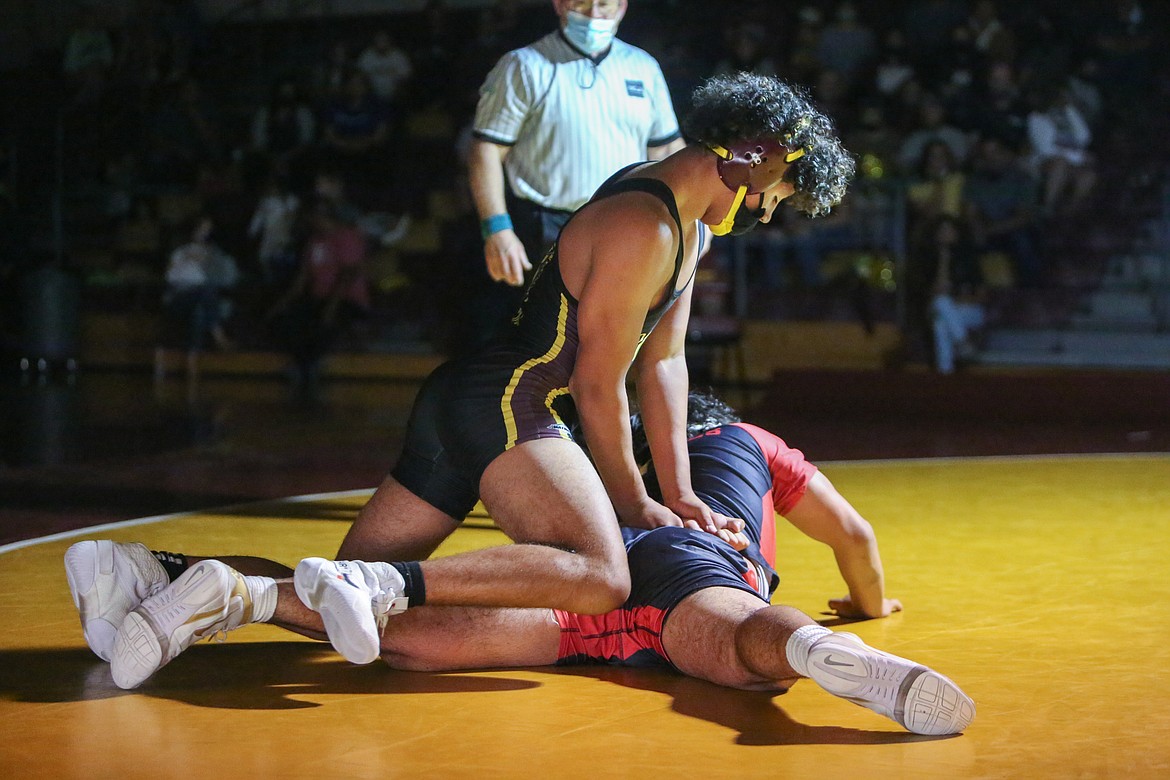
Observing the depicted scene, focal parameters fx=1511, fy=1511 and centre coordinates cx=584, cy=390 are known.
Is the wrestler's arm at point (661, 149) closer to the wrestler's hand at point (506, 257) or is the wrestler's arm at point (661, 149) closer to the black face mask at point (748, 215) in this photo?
the wrestler's hand at point (506, 257)

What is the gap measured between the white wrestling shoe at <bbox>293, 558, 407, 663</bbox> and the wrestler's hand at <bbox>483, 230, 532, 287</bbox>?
1597 mm

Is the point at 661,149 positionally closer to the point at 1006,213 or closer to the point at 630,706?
the point at 630,706

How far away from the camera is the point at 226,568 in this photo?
8.94ft

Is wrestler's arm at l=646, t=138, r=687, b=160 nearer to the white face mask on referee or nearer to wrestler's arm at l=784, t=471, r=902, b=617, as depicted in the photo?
the white face mask on referee

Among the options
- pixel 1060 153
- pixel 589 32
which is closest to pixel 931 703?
pixel 589 32

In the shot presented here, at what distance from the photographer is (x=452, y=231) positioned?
10.5 meters

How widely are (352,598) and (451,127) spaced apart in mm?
9637

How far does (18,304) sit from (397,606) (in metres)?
10.4

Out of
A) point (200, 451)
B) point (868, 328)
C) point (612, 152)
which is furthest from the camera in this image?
point (868, 328)

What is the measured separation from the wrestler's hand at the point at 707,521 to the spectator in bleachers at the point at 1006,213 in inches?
257

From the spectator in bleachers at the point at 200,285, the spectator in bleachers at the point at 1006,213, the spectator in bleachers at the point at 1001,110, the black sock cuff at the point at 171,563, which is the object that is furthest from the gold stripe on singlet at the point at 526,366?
the spectator in bleachers at the point at 200,285

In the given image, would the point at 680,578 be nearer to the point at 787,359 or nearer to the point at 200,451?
the point at 200,451

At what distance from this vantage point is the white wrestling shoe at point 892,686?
244cm

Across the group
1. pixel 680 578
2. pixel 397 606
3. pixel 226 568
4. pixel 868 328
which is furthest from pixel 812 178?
pixel 868 328
